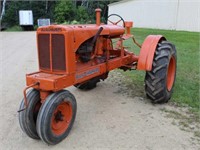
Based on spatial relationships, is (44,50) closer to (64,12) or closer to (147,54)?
(147,54)

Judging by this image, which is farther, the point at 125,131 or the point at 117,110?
the point at 117,110

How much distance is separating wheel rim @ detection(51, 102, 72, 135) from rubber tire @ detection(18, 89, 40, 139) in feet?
0.85

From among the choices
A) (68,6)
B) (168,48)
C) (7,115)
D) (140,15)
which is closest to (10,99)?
(7,115)

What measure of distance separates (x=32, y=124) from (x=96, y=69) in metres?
1.32

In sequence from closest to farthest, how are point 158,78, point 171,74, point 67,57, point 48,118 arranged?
point 48,118 < point 67,57 < point 158,78 < point 171,74

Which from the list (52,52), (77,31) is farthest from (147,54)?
(52,52)

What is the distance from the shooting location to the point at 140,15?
2728cm

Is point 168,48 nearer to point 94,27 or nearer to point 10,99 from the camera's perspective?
point 94,27

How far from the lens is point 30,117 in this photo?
3412mm

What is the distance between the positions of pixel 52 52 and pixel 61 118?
87 cm

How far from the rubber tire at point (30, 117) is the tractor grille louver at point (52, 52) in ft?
1.35

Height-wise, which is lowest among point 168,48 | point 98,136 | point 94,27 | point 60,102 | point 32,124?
point 98,136

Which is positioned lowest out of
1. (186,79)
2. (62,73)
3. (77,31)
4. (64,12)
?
(186,79)

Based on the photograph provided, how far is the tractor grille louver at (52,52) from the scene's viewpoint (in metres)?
3.51
